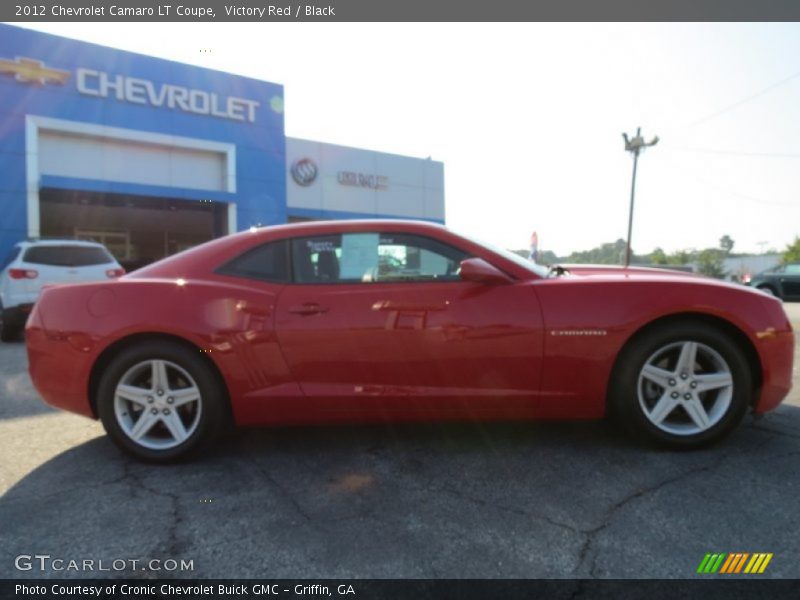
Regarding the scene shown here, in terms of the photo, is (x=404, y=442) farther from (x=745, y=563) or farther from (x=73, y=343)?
(x=73, y=343)

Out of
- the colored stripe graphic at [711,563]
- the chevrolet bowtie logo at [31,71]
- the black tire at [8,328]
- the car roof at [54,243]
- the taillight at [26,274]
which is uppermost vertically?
the chevrolet bowtie logo at [31,71]

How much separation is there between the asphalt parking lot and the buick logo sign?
19.7 m

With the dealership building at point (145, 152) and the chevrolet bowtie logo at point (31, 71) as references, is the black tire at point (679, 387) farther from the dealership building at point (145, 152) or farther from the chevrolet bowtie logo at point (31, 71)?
the chevrolet bowtie logo at point (31, 71)

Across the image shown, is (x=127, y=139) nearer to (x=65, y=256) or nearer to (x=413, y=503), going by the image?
(x=65, y=256)

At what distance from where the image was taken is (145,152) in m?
17.6

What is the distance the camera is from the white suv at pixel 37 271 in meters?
7.50

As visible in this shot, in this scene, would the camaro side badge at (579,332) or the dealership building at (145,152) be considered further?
the dealership building at (145,152)

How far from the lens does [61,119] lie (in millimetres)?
15812

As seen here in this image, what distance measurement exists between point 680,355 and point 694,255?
4416 inches

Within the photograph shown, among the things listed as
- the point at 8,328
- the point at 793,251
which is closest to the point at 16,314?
the point at 8,328

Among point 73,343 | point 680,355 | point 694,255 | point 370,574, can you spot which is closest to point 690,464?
point 680,355

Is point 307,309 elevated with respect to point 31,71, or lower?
lower

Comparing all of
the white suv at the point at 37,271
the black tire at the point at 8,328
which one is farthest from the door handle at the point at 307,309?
the black tire at the point at 8,328

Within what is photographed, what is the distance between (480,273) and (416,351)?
0.54 meters
